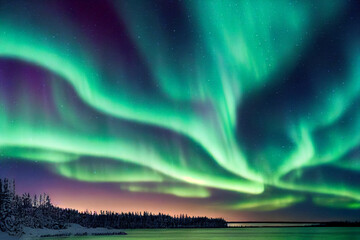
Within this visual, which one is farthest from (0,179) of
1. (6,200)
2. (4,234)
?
(4,234)

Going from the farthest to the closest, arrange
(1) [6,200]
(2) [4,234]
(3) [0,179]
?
(3) [0,179] < (1) [6,200] < (2) [4,234]

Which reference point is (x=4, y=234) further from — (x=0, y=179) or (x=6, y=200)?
(x=0, y=179)

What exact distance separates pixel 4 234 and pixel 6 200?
12526 mm

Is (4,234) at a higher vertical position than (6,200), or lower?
lower

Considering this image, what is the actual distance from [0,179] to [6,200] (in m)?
14.1

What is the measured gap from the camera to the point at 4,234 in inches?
5310

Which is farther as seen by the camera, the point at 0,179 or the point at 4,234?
the point at 0,179

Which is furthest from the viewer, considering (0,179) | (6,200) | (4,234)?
(0,179)

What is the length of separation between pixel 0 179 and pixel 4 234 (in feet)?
85.6

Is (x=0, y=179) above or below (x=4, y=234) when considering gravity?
above

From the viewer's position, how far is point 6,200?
143625 mm

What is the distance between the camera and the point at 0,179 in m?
155

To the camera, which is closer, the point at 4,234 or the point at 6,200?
the point at 4,234
